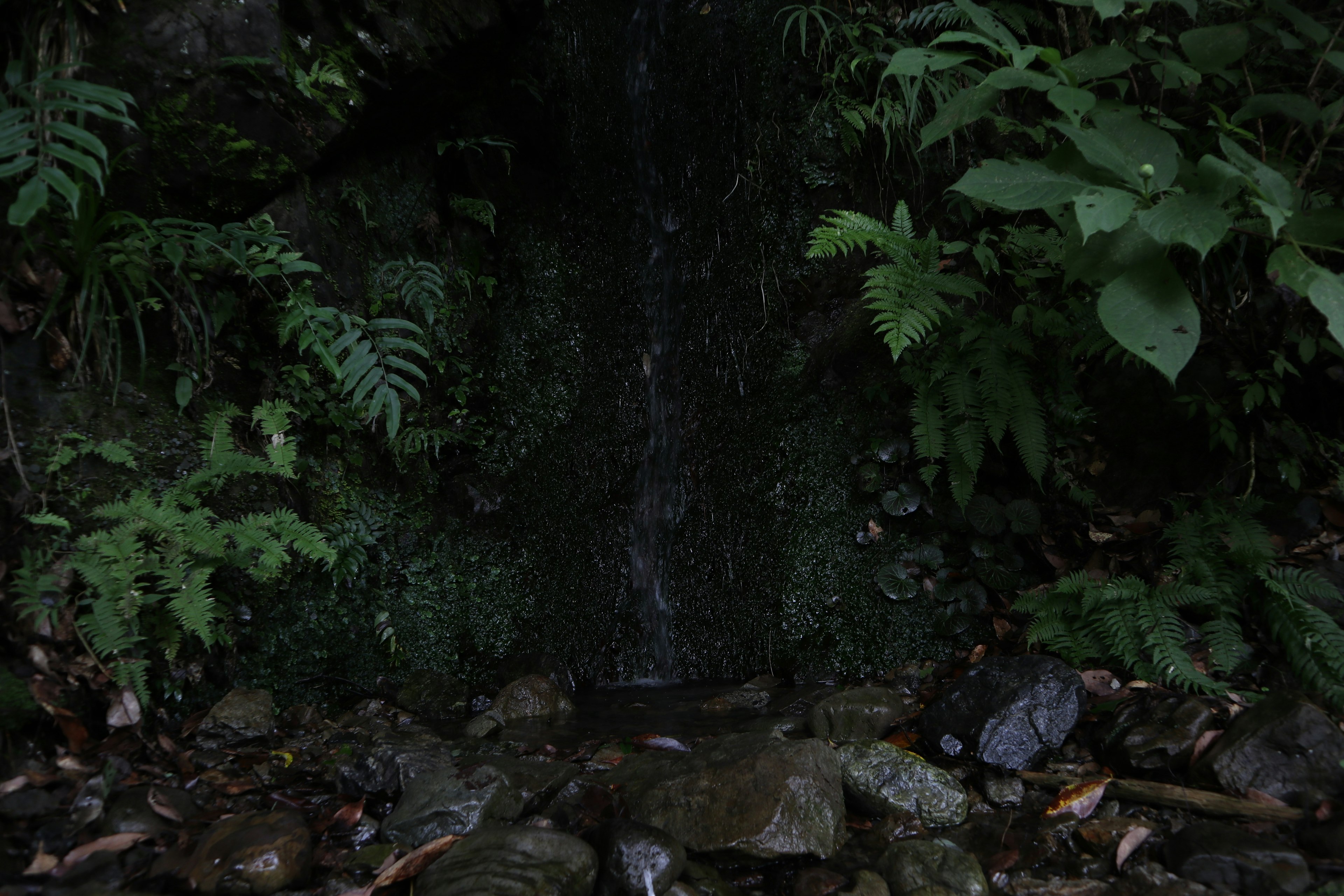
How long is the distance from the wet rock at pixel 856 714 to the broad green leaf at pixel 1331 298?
228 centimetres

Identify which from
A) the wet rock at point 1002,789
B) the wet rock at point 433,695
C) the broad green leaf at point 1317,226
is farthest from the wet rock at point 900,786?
the broad green leaf at point 1317,226

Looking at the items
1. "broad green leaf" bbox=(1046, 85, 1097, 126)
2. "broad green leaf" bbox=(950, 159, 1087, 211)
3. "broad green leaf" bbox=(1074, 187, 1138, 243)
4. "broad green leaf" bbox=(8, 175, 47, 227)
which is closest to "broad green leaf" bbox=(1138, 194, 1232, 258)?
"broad green leaf" bbox=(1074, 187, 1138, 243)

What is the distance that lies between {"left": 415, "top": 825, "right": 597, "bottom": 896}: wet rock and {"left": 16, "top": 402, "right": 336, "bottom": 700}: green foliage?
61.9 inches

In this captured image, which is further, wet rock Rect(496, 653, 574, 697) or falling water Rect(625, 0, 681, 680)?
falling water Rect(625, 0, 681, 680)

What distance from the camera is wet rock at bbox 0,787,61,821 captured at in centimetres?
243

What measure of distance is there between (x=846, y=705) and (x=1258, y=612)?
1.88 meters

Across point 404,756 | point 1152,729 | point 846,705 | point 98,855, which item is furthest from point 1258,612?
point 98,855

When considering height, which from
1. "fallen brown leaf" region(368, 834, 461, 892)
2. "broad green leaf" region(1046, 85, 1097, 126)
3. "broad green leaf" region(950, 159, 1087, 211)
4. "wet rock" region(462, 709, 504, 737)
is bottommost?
"wet rock" region(462, 709, 504, 737)

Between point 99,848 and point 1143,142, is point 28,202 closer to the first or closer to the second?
point 99,848

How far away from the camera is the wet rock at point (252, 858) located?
7.41 ft

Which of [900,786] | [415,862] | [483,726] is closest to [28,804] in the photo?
[415,862]

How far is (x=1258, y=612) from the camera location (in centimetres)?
311

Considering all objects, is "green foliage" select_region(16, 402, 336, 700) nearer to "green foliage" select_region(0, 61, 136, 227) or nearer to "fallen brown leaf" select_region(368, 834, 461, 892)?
"green foliage" select_region(0, 61, 136, 227)

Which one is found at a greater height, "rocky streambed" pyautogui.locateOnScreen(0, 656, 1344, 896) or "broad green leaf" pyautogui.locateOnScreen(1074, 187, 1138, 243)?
"broad green leaf" pyautogui.locateOnScreen(1074, 187, 1138, 243)
